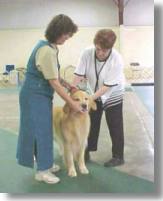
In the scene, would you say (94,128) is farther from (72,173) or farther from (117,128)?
(72,173)

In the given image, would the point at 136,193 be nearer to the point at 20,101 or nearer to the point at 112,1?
the point at 20,101

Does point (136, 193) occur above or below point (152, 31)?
below

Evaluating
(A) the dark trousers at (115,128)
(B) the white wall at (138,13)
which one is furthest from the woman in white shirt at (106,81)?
(B) the white wall at (138,13)

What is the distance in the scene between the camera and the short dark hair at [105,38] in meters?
1.57

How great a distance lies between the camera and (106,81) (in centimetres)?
163

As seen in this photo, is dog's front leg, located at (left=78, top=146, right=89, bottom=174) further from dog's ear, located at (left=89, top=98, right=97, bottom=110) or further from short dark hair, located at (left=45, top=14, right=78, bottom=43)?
short dark hair, located at (left=45, top=14, right=78, bottom=43)

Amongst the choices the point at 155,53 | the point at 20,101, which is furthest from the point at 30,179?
the point at 155,53

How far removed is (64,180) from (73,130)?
0.84 feet

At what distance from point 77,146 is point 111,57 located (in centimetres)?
48

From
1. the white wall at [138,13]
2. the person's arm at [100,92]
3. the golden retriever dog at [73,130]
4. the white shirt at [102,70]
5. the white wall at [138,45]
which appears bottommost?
the golden retriever dog at [73,130]

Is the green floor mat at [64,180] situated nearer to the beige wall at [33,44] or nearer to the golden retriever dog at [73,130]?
the golden retriever dog at [73,130]

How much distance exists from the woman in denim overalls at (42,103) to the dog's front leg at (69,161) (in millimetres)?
71

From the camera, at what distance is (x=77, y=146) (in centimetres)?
172

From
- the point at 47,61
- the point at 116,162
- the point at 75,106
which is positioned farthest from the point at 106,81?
the point at 116,162
